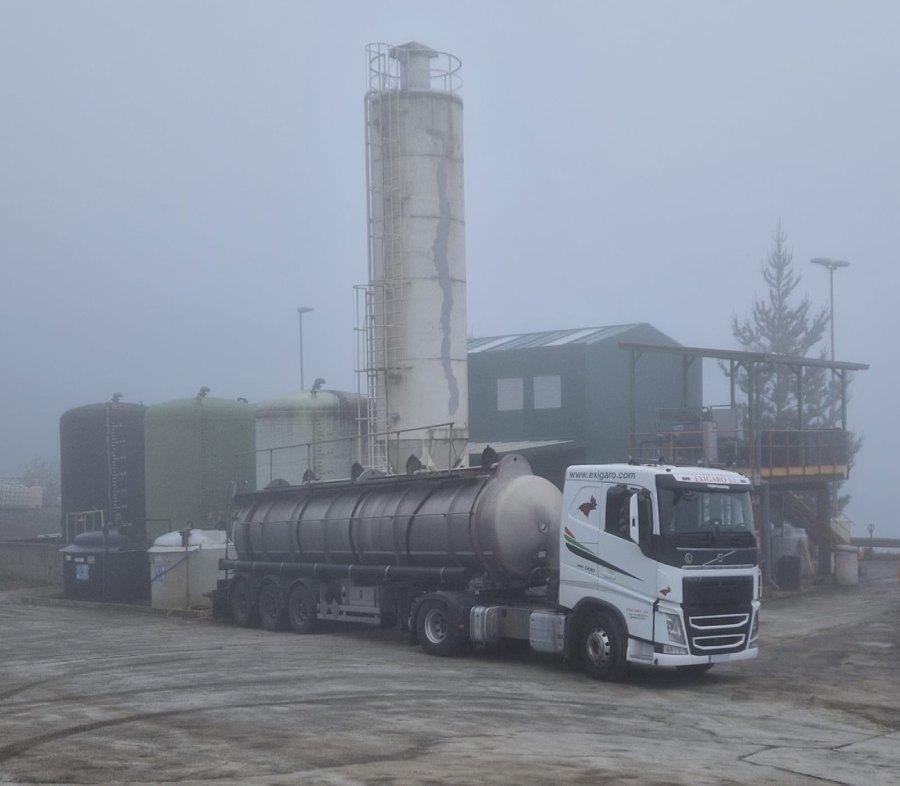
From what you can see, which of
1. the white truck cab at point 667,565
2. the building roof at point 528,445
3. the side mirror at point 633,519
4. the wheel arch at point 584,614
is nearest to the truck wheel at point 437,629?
the wheel arch at point 584,614

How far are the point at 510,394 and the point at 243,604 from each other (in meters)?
17.7

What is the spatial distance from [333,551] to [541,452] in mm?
16338

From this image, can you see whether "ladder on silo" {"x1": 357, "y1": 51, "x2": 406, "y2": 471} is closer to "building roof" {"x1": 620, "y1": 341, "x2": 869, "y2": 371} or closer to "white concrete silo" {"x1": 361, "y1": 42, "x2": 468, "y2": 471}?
"white concrete silo" {"x1": 361, "y1": 42, "x2": 468, "y2": 471}

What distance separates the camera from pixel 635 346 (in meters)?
30.3

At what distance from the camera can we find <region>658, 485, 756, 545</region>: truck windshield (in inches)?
653

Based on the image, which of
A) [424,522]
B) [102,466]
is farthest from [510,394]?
[424,522]

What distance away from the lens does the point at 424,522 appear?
20906 millimetres

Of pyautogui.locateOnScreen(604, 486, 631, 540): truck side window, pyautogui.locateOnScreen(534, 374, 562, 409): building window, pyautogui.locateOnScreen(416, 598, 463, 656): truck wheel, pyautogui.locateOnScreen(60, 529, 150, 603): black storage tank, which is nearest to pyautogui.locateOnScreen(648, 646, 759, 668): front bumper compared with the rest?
pyautogui.locateOnScreen(604, 486, 631, 540): truck side window

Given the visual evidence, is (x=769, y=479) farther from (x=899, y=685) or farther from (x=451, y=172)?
(x=899, y=685)

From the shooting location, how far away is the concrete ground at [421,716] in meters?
11.0

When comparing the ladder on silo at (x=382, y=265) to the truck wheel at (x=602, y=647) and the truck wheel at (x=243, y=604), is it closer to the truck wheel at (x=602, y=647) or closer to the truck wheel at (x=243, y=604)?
the truck wheel at (x=243, y=604)

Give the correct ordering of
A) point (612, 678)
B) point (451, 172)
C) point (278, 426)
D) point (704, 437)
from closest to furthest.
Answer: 1. point (612, 678)
2. point (451, 172)
3. point (704, 437)
4. point (278, 426)

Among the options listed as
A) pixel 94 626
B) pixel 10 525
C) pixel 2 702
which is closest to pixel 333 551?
pixel 94 626

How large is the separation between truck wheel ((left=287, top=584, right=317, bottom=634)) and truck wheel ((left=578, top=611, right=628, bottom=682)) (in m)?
8.22
